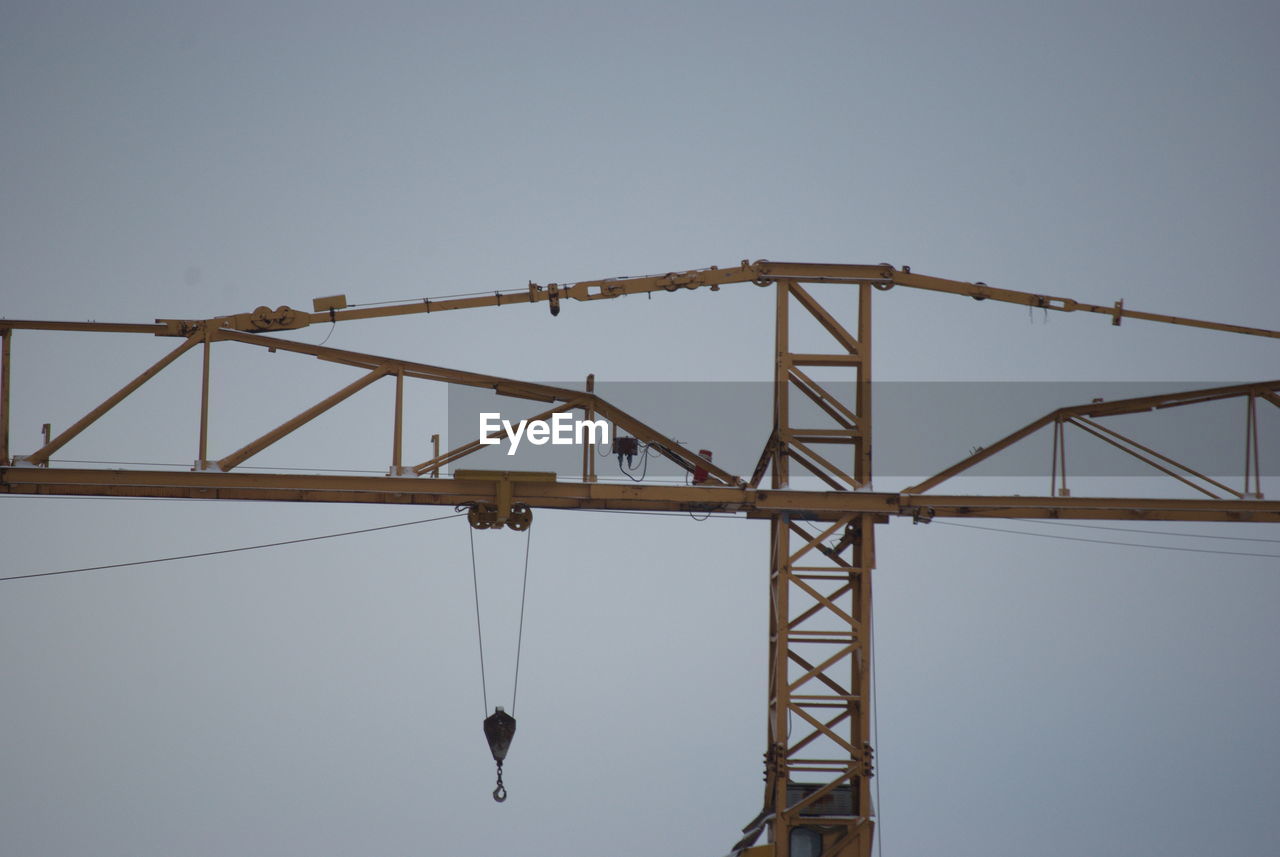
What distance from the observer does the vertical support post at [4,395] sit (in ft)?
81.6

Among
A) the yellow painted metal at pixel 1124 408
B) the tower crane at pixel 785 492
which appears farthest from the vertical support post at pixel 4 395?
the yellow painted metal at pixel 1124 408

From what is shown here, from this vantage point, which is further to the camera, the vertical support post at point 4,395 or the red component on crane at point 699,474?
the red component on crane at point 699,474

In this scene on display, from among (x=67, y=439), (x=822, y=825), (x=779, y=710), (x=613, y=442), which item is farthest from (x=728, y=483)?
(x=67, y=439)

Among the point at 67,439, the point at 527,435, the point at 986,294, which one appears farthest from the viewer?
the point at 986,294

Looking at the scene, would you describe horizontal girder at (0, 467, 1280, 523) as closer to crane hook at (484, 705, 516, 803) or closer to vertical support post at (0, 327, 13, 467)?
vertical support post at (0, 327, 13, 467)

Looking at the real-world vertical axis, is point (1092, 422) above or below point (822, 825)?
above

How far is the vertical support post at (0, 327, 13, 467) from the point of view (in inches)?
979

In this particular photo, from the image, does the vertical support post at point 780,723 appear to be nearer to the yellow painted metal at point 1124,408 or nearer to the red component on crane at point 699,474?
the red component on crane at point 699,474

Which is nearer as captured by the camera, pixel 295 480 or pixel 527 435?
pixel 295 480

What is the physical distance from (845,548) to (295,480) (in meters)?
8.67

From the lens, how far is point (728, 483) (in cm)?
2716

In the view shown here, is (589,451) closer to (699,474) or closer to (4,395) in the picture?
(699,474)

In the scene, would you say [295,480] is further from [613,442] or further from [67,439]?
[613,442]

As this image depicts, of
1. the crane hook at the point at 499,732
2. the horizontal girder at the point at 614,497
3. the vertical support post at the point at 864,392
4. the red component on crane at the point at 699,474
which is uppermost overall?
the vertical support post at the point at 864,392
